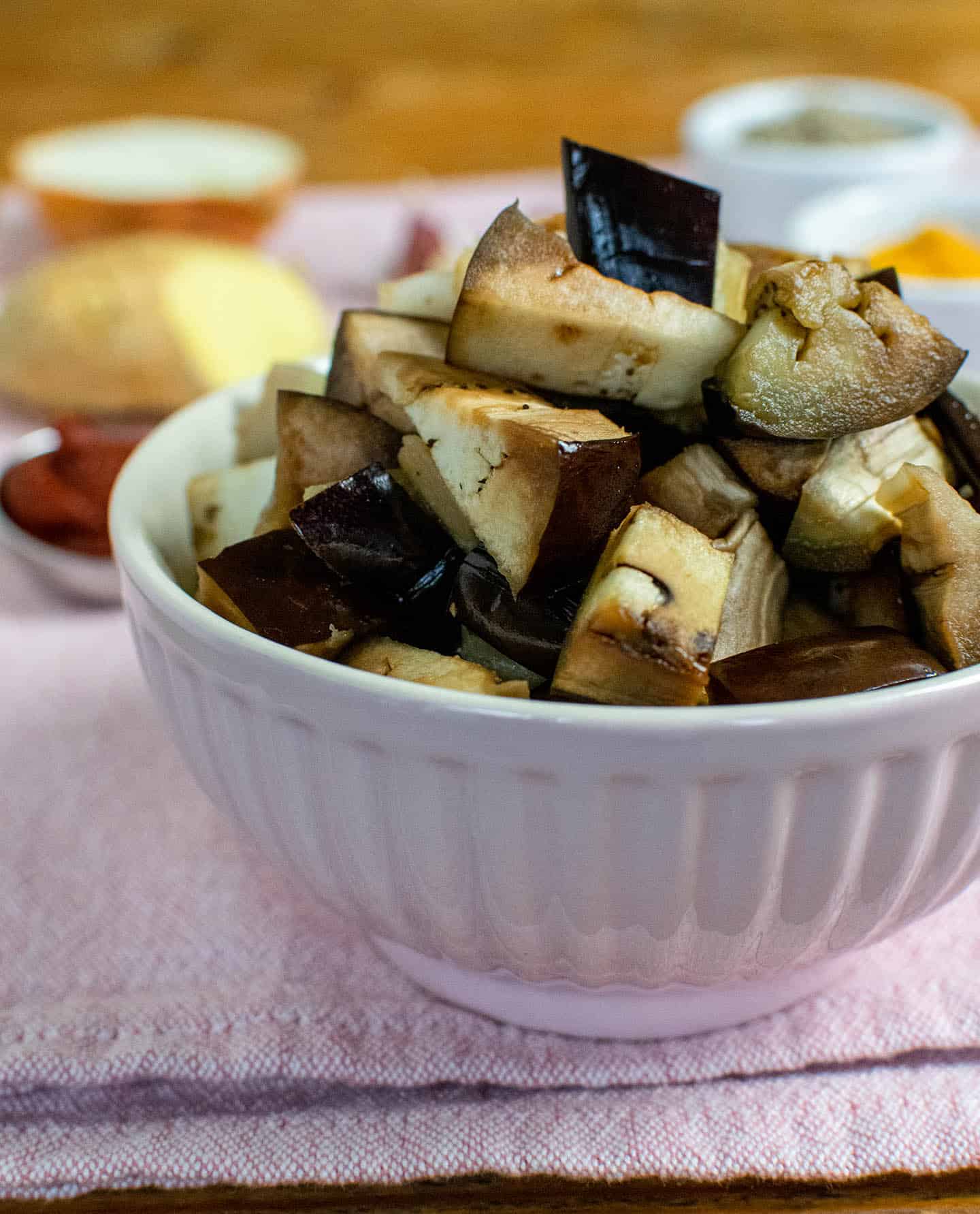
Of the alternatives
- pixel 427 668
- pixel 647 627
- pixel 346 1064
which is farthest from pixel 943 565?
pixel 346 1064

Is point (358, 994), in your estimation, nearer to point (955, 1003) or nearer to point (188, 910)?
point (188, 910)

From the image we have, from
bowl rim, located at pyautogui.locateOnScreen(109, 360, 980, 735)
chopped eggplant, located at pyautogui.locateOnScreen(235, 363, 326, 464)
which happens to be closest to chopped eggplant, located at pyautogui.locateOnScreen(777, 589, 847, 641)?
bowl rim, located at pyautogui.locateOnScreen(109, 360, 980, 735)

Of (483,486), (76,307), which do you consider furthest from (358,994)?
(76,307)

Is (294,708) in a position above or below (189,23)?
above

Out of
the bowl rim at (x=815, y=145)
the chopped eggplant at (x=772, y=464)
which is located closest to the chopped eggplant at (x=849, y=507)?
the chopped eggplant at (x=772, y=464)

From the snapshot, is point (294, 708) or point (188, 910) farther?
point (188, 910)

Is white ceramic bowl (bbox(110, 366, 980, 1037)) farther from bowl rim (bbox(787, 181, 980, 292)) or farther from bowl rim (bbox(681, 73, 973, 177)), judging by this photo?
bowl rim (bbox(681, 73, 973, 177))

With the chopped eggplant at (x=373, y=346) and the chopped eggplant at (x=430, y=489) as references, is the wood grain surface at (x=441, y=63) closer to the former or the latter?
the chopped eggplant at (x=373, y=346)
